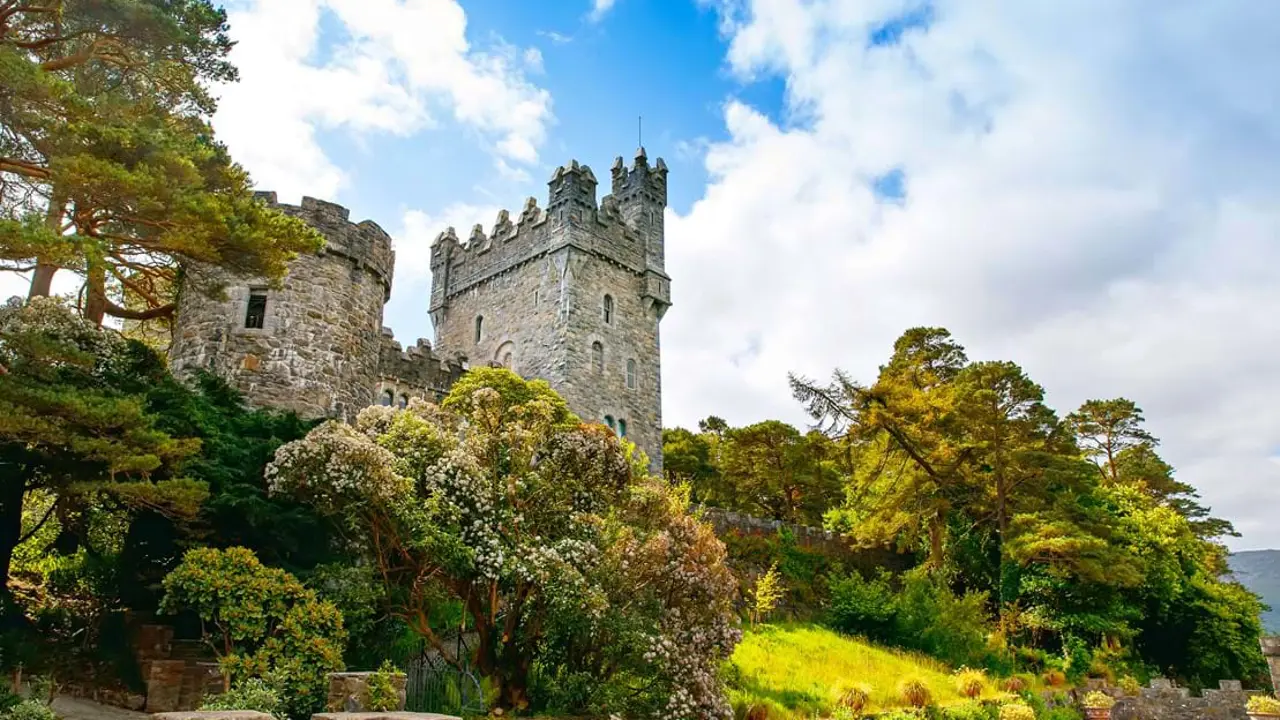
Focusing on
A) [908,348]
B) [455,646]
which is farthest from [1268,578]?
[455,646]

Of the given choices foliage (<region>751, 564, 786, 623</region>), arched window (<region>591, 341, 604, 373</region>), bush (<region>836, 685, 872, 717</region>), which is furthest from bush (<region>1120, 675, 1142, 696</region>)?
arched window (<region>591, 341, 604, 373</region>)

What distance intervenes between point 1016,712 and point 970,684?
1236 millimetres

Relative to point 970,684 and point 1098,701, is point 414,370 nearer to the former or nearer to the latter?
point 970,684

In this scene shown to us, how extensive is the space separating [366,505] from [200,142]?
554cm

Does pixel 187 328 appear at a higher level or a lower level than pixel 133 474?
higher

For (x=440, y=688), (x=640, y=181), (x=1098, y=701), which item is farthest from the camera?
(x=640, y=181)

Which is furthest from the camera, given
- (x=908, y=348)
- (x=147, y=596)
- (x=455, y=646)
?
(x=908, y=348)

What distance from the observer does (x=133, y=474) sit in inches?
437

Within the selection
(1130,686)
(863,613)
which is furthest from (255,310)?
(1130,686)

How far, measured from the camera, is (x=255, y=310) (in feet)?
53.0

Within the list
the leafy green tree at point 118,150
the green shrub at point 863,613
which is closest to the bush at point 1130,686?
the green shrub at point 863,613

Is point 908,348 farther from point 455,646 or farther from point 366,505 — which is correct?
point 366,505

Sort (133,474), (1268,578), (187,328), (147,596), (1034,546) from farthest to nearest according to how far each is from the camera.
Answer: (1268,578), (1034,546), (187,328), (147,596), (133,474)

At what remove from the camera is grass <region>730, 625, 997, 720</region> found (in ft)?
50.8
